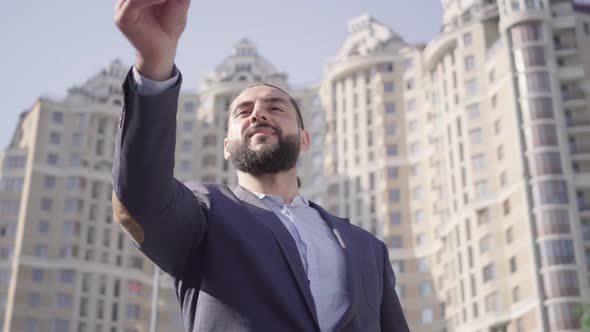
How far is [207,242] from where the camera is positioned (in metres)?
4.41

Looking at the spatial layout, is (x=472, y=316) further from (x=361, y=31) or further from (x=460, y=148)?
(x=361, y=31)

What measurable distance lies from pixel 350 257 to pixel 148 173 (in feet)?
4.55

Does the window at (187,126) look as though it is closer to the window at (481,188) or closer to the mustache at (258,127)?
the window at (481,188)

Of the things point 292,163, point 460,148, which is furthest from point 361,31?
point 292,163

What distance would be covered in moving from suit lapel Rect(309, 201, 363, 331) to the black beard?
451 millimetres

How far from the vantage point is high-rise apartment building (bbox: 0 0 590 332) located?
7162 centimetres

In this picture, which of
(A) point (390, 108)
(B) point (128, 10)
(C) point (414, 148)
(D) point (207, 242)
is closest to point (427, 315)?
(C) point (414, 148)

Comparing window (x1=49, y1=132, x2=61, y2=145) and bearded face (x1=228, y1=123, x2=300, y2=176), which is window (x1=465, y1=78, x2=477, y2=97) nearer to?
window (x1=49, y1=132, x2=61, y2=145)

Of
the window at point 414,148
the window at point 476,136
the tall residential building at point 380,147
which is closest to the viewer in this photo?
the window at point 476,136

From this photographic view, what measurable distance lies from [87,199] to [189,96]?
2055 centimetres

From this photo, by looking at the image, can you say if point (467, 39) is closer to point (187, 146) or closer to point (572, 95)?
point (572, 95)

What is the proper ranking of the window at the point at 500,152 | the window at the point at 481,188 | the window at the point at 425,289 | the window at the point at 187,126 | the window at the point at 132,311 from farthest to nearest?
the window at the point at 187,126 < the window at the point at 132,311 < the window at the point at 425,289 < the window at the point at 481,188 < the window at the point at 500,152

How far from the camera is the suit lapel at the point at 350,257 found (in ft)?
14.6

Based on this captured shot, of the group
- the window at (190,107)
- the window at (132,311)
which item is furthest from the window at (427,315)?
the window at (190,107)
